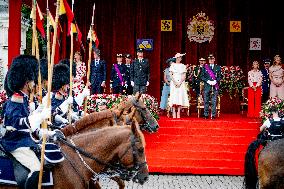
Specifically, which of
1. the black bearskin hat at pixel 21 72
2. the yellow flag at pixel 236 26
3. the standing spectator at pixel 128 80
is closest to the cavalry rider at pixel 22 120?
the black bearskin hat at pixel 21 72

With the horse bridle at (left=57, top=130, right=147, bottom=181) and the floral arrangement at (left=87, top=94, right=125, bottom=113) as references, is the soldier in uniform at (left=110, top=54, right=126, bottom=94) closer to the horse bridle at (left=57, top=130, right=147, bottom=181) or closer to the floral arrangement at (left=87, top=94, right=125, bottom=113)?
the floral arrangement at (left=87, top=94, right=125, bottom=113)

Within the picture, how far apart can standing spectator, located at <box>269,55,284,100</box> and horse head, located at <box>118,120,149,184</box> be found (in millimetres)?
12183

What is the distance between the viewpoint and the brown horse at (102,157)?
272 inches

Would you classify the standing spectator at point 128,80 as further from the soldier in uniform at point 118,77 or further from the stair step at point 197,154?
the stair step at point 197,154

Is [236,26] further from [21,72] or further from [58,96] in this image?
[21,72]

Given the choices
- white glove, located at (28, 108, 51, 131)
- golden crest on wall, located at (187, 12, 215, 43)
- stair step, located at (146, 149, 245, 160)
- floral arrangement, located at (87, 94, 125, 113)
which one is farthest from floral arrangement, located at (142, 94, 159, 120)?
white glove, located at (28, 108, 51, 131)

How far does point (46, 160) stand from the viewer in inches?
266

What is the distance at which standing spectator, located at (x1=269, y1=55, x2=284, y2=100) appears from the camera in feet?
60.7

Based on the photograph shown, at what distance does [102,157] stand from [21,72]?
1.42 metres

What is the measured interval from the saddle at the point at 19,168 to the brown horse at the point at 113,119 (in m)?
1.11

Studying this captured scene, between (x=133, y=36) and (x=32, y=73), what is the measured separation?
15.8 m

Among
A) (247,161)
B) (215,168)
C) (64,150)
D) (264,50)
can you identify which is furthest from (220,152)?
(64,150)

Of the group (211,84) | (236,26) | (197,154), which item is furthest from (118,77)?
(236,26)

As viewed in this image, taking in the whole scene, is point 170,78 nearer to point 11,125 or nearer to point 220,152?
point 220,152
